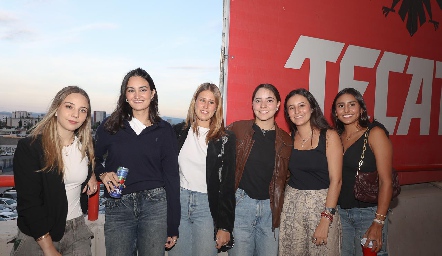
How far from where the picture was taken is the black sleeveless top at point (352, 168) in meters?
2.79

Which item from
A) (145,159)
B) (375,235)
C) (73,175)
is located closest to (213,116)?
(145,159)

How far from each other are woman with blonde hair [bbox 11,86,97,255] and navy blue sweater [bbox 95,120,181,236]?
0.49 feet

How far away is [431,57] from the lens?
236 inches

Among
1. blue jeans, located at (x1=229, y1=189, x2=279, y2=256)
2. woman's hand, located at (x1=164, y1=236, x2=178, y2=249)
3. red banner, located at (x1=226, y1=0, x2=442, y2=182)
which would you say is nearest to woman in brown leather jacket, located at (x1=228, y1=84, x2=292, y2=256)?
blue jeans, located at (x1=229, y1=189, x2=279, y2=256)

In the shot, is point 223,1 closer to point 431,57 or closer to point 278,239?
point 278,239

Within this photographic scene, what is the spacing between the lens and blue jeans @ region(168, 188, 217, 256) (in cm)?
262

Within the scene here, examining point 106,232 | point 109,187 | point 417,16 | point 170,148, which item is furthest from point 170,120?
point 417,16

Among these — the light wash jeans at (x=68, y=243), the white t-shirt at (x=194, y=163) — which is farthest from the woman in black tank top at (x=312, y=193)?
the light wash jeans at (x=68, y=243)

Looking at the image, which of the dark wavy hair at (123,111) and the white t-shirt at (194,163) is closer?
the dark wavy hair at (123,111)

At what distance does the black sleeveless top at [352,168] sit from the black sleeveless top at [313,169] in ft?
0.96

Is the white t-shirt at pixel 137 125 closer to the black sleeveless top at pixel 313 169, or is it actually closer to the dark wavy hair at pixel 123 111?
the dark wavy hair at pixel 123 111

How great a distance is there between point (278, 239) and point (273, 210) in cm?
30

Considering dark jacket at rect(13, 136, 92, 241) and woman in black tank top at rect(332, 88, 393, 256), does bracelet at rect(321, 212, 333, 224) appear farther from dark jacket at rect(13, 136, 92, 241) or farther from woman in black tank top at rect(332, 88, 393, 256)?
dark jacket at rect(13, 136, 92, 241)

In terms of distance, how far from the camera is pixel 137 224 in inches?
95.1
